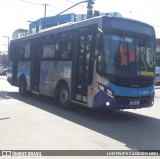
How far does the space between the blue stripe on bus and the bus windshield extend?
1.42 feet

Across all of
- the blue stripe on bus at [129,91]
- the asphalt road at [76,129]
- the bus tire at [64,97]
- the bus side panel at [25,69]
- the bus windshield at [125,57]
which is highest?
the bus windshield at [125,57]

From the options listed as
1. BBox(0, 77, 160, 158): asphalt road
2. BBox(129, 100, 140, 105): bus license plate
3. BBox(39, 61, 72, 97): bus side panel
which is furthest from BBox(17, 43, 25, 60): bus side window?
BBox(129, 100, 140, 105): bus license plate

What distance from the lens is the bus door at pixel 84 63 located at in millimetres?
10445

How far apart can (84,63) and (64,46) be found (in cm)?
193

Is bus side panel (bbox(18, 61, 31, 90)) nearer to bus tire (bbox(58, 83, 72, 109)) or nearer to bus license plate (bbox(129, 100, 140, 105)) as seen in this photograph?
bus tire (bbox(58, 83, 72, 109))

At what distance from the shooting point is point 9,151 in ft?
21.1

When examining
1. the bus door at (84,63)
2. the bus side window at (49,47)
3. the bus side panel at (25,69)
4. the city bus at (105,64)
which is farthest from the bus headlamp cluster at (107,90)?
the bus side panel at (25,69)

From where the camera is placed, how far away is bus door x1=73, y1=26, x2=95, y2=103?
10.4 meters

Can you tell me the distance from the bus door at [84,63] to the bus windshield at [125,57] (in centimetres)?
57

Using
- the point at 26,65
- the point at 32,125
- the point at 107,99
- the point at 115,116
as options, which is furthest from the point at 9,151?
the point at 26,65

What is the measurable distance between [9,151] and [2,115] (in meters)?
4.54

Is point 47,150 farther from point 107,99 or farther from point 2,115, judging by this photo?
point 2,115

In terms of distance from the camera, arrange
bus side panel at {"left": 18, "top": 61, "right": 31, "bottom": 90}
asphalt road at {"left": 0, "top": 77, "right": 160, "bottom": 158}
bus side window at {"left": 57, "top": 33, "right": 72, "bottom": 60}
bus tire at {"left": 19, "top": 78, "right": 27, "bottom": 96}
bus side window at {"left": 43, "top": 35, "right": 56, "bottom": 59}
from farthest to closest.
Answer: bus tire at {"left": 19, "top": 78, "right": 27, "bottom": 96} → bus side panel at {"left": 18, "top": 61, "right": 31, "bottom": 90} → bus side window at {"left": 43, "top": 35, "right": 56, "bottom": 59} → bus side window at {"left": 57, "top": 33, "right": 72, "bottom": 60} → asphalt road at {"left": 0, "top": 77, "right": 160, "bottom": 158}

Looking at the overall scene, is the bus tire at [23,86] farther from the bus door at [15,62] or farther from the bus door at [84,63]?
the bus door at [84,63]
